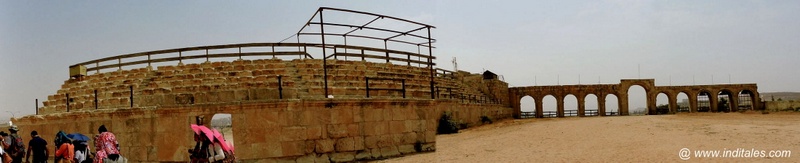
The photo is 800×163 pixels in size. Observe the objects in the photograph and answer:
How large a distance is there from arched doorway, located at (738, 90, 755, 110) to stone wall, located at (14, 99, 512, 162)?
3527cm

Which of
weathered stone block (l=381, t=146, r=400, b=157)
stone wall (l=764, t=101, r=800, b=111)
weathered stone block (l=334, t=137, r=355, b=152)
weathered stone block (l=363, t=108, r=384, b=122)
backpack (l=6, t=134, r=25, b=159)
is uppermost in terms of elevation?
weathered stone block (l=363, t=108, r=384, b=122)

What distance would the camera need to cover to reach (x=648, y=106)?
1496 inches

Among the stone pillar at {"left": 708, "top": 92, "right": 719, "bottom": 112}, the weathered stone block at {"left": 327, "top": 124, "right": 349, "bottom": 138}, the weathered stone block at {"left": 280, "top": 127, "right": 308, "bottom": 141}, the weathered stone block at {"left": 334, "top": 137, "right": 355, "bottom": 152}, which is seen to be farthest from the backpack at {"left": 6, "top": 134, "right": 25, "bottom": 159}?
the stone pillar at {"left": 708, "top": 92, "right": 719, "bottom": 112}

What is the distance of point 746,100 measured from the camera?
39250 millimetres

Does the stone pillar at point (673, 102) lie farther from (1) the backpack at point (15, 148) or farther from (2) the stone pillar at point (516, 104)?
(1) the backpack at point (15, 148)

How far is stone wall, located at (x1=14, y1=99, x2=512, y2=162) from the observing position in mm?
10273

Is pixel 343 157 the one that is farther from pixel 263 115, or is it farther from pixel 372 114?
pixel 263 115

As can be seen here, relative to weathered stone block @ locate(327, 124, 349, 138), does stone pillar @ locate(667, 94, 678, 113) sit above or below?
below

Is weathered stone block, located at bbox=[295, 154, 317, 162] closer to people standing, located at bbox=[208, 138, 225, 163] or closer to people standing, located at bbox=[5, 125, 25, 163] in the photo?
people standing, located at bbox=[208, 138, 225, 163]

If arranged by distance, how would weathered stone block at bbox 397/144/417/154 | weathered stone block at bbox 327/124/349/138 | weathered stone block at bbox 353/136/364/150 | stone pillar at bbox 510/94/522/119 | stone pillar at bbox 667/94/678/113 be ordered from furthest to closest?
1. stone pillar at bbox 510/94/522/119
2. stone pillar at bbox 667/94/678/113
3. weathered stone block at bbox 397/144/417/154
4. weathered stone block at bbox 353/136/364/150
5. weathered stone block at bbox 327/124/349/138

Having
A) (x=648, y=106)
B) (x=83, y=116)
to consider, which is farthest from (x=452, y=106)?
(x=648, y=106)

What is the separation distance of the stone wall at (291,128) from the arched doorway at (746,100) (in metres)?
35.3

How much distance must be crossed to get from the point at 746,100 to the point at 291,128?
40.3 metres

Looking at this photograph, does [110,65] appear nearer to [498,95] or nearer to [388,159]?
[388,159]
